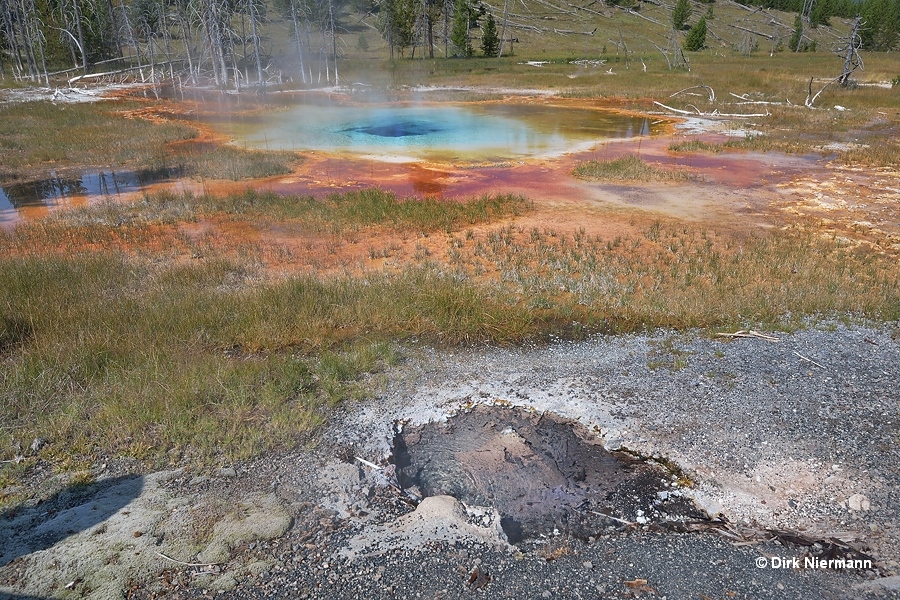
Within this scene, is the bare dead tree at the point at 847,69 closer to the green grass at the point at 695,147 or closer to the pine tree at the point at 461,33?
the green grass at the point at 695,147

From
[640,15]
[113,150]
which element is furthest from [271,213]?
[640,15]

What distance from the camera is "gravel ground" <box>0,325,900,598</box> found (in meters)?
3.51

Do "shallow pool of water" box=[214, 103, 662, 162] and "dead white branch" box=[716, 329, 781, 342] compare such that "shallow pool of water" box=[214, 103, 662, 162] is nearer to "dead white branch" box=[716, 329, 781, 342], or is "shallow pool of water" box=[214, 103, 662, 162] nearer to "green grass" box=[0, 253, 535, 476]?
"green grass" box=[0, 253, 535, 476]

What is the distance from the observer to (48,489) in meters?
4.27

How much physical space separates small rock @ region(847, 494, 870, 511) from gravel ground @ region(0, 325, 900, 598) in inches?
0.4

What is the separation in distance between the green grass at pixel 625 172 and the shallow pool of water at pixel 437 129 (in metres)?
2.89

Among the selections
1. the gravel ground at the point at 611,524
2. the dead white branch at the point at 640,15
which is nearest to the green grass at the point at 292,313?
the gravel ground at the point at 611,524

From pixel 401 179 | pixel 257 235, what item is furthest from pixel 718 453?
pixel 401 179

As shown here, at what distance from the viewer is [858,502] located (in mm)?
4152

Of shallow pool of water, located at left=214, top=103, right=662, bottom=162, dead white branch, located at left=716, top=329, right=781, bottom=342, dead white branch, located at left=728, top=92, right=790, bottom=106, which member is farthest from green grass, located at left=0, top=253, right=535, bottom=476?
dead white branch, located at left=728, top=92, right=790, bottom=106

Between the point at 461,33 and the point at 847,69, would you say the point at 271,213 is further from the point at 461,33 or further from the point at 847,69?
the point at 461,33

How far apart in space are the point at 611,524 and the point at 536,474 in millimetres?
752

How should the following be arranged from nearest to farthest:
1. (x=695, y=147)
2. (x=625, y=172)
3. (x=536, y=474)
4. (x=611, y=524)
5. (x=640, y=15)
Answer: (x=611, y=524) < (x=536, y=474) < (x=625, y=172) < (x=695, y=147) < (x=640, y=15)

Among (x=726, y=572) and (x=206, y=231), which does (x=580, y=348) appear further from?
(x=206, y=231)
